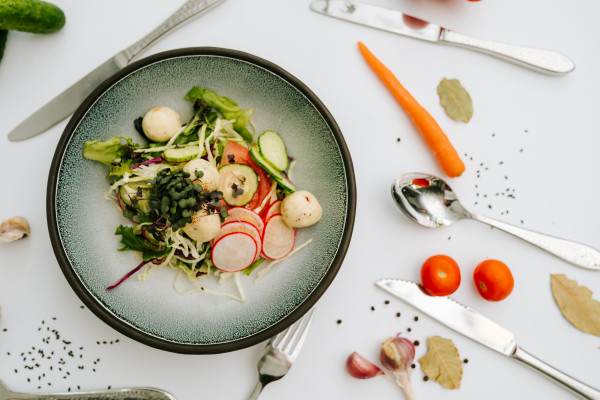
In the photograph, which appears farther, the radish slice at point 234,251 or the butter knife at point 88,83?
the butter knife at point 88,83

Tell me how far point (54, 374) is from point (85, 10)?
5.80 feet

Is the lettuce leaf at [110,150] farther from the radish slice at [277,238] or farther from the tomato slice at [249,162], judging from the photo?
the radish slice at [277,238]

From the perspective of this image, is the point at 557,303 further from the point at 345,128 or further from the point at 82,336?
the point at 82,336

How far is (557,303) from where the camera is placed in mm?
2191

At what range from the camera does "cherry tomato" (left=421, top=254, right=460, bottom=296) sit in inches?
78.4

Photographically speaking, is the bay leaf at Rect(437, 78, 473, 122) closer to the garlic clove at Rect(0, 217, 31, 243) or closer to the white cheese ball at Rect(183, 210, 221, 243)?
the white cheese ball at Rect(183, 210, 221, 243)

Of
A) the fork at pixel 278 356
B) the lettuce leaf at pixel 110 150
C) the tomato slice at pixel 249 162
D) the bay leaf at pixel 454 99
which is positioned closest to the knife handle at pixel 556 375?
the fork at pixel 278 356

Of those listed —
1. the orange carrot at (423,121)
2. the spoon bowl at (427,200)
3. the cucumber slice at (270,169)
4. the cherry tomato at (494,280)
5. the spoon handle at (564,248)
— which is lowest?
the cucumber slice at (270,169)

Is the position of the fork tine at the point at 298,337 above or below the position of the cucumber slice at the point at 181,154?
below

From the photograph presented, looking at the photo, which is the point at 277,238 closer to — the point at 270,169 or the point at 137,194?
the point at 270,169

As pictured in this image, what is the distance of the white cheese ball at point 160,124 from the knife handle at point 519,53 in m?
1.36

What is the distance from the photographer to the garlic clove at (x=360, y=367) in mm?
2029

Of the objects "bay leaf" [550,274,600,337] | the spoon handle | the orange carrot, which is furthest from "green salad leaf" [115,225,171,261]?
"bay leaf" [550,274,600,337]

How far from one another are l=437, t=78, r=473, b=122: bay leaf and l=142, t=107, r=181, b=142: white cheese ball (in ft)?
4.24
